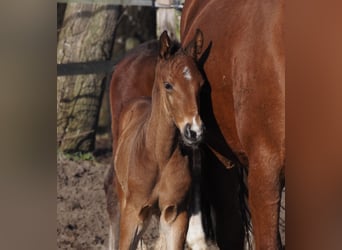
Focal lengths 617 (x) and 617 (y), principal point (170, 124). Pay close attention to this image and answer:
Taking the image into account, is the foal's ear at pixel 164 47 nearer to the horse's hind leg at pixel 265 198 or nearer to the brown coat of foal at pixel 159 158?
the brown coat of foal at pixel 159 158

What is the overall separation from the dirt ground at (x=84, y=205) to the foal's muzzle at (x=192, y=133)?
10.3 inches

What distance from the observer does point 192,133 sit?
187 centimetres

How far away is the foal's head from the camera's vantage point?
186 centimetres

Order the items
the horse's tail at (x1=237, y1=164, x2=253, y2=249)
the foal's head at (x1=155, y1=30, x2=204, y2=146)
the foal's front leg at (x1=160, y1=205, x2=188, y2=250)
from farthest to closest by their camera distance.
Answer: the horse's tail at (x1=237, y1=164, x2=253, y2=249), the foal's front leg at (x1=160, y1=205, x2=188, y2=250), the foal's head at (x1=155, y1=30, x2=204, y2=146)

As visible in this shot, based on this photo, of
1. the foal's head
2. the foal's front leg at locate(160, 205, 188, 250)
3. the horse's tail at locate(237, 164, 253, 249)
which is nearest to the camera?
the foal's head

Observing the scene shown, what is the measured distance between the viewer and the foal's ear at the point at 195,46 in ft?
6.35

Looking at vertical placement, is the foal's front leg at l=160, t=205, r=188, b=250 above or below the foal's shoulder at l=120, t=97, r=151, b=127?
below

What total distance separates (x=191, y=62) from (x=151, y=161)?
0.34m

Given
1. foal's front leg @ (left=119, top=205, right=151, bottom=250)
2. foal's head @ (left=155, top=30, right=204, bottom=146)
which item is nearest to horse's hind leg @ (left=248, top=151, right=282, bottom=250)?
foal's head @ (left=155, top=30, right=204, bottom=146)

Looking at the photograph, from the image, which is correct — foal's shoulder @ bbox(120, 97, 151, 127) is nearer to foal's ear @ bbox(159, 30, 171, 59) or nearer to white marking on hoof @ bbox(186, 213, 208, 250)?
foal's ear @ bbox(159, 30, 171, 59)

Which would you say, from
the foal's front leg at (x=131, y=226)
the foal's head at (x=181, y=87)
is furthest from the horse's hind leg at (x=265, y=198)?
the foal's front leg at (x=131, y=226)

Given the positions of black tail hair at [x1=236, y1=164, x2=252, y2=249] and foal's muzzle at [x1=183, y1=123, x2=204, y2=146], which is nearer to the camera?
foal's muzzle at [x1=183, y1=123, x2=204, y2=146]

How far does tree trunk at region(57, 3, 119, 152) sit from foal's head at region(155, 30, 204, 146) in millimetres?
181
